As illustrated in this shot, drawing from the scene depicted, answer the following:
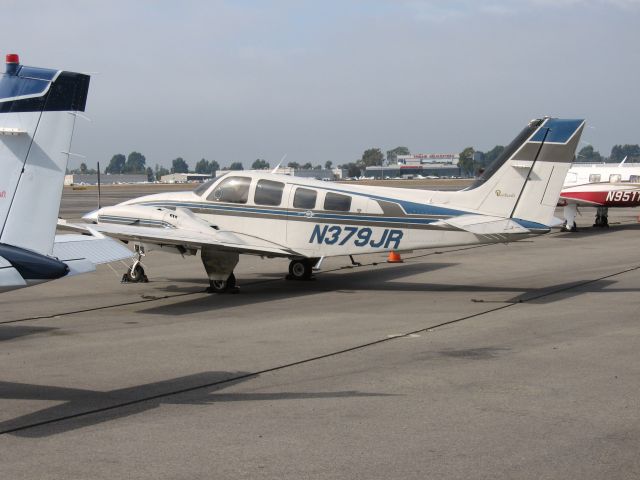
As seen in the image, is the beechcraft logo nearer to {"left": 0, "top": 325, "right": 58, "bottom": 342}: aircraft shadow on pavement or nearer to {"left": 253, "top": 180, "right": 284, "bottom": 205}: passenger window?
{"left": 253, "top": 180, "right": 284, "bottom": 205}: passenger window

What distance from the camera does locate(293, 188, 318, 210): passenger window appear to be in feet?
54.9

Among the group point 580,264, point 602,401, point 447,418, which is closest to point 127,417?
point 447,418

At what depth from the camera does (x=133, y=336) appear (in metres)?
12.0

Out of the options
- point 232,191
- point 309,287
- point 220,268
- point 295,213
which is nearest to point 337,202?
point 295,213

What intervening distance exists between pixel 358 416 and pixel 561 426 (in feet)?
5.70

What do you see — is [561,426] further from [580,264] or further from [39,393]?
[580,264]

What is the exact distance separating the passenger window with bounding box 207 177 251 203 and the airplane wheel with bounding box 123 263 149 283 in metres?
2.14

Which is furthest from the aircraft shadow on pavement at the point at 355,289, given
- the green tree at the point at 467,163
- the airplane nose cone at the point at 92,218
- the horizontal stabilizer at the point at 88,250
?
the green tree at the point at 467,163

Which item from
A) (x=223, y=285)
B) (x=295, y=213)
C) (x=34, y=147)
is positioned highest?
(x=34, y=147)

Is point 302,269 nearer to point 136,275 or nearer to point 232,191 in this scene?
point 232,191

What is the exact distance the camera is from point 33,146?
7762 millimetres

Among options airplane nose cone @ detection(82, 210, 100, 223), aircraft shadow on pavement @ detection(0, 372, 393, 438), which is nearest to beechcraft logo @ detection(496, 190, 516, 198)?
airplane nose cone @ detection(82, 210, 100, 223)

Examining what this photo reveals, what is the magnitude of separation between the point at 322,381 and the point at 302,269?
899 centimetres

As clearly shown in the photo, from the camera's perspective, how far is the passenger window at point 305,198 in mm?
16734
